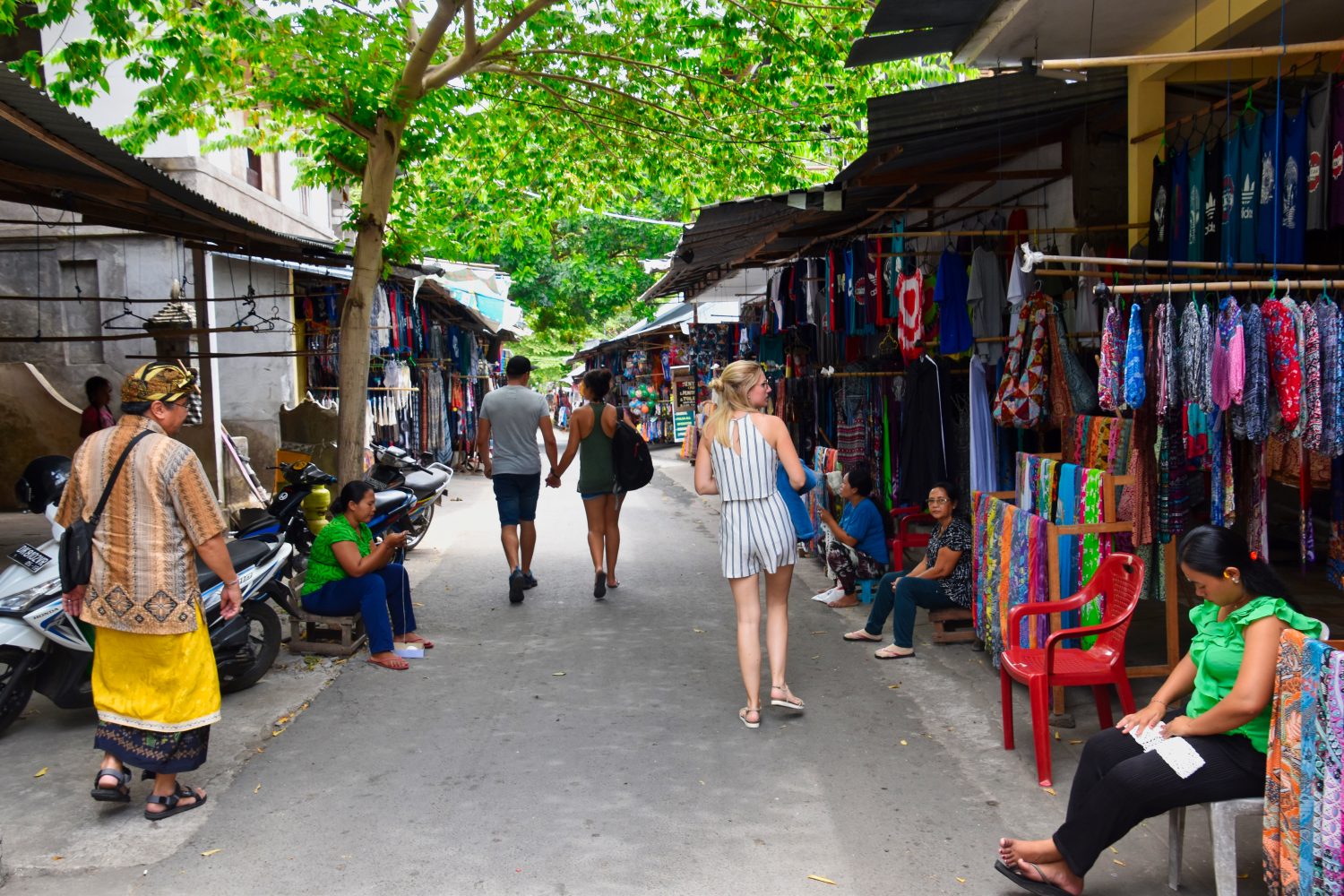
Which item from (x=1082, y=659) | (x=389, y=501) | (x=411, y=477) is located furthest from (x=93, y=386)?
(x=1082, y=659)

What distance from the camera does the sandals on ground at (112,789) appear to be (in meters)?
4.28

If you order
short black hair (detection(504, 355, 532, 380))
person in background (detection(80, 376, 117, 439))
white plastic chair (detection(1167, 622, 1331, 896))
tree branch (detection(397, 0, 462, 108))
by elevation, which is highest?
tree branch (detection(397, 0, 462, 108))

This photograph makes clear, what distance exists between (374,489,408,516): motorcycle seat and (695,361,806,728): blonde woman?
3.72 metres

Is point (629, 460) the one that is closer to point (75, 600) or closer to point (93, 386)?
point (75, 600)

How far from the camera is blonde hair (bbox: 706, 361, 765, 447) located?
5535 millimetres

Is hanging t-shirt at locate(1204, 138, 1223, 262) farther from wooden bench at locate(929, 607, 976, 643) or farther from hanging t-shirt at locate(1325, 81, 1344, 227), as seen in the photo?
wooden bench at locate(929, 607, 976, 643)

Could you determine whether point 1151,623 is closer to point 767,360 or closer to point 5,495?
point 767,360

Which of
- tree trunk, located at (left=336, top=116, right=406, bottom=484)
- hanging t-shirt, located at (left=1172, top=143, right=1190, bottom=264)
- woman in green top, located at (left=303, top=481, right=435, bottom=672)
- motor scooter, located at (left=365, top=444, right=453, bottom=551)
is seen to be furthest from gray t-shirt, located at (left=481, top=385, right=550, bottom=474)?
hanging t-shirt, located at (left=1172, top=143, right=1190, bottom=264)

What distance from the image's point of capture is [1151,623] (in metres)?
7.23

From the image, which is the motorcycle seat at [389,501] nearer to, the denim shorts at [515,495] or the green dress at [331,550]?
the denim shorts at [515,495]

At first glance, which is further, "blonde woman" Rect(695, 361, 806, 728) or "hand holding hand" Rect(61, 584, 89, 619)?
"blonde woman" Rect(695, 361, 806, 728)

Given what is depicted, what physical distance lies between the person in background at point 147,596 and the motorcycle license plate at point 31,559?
44.4 inches

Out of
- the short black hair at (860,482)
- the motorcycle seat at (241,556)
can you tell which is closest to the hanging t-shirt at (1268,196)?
the short black hair at (860,482)

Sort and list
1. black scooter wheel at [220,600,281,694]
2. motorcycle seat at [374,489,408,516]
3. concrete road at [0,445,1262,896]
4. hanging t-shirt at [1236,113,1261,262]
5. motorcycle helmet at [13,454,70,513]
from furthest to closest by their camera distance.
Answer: motorcycle seat at [374,489,408,516] → motorcycle helmet at [13,454,70,513] → black scooter wheel at [220,600,281,694] → hanging t-shirt at [1236,113,1261,262] → concrete road at [0,445,1262,896]
